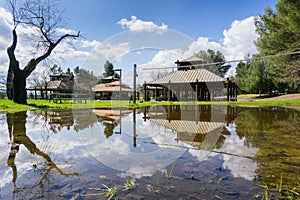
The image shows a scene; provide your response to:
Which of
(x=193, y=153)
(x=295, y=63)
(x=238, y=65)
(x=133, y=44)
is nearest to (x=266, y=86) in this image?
(x=238, y=65)

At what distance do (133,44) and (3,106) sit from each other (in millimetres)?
9509

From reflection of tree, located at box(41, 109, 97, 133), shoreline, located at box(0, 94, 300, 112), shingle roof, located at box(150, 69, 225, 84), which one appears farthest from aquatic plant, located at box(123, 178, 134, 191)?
shingle roof, located at box(150, 69, 225, 84)

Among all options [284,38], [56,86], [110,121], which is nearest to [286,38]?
[284,38]

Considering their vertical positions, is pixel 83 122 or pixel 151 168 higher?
pixel 83 122

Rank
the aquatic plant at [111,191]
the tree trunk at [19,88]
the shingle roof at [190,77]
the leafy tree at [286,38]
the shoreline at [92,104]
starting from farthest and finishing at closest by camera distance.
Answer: the shingle roof at [190,77] < the leafy tree at [286,38] < the tree trunk at [19,88] < the shoreline at [92,104] < the aquatic plant at [111,191]

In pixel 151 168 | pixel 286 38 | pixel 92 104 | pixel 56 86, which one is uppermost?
pixel 286 38

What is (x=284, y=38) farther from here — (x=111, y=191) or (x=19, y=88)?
(x=19, y=88)

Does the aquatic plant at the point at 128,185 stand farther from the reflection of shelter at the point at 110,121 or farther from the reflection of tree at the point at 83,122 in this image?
the reflection of tree at the point at 83,122

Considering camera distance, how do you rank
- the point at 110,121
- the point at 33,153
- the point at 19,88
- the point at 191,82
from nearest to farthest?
the point at 33,153 < the point at 110,121 < the point at 19,88 < the point at 191,82

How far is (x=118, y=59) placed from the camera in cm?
702

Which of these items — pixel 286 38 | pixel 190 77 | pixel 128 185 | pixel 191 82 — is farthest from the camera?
pixel 190 77

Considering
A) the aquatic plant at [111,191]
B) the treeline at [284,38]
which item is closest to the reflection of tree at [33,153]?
the aquatic plant at [111,191]

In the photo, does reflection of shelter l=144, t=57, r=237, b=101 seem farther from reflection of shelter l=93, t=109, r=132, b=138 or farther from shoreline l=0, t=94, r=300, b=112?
reflection of shelter l=93, t=109, r=132, b=138

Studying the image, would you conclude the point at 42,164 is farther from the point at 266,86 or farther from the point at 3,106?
the point at 266,86
